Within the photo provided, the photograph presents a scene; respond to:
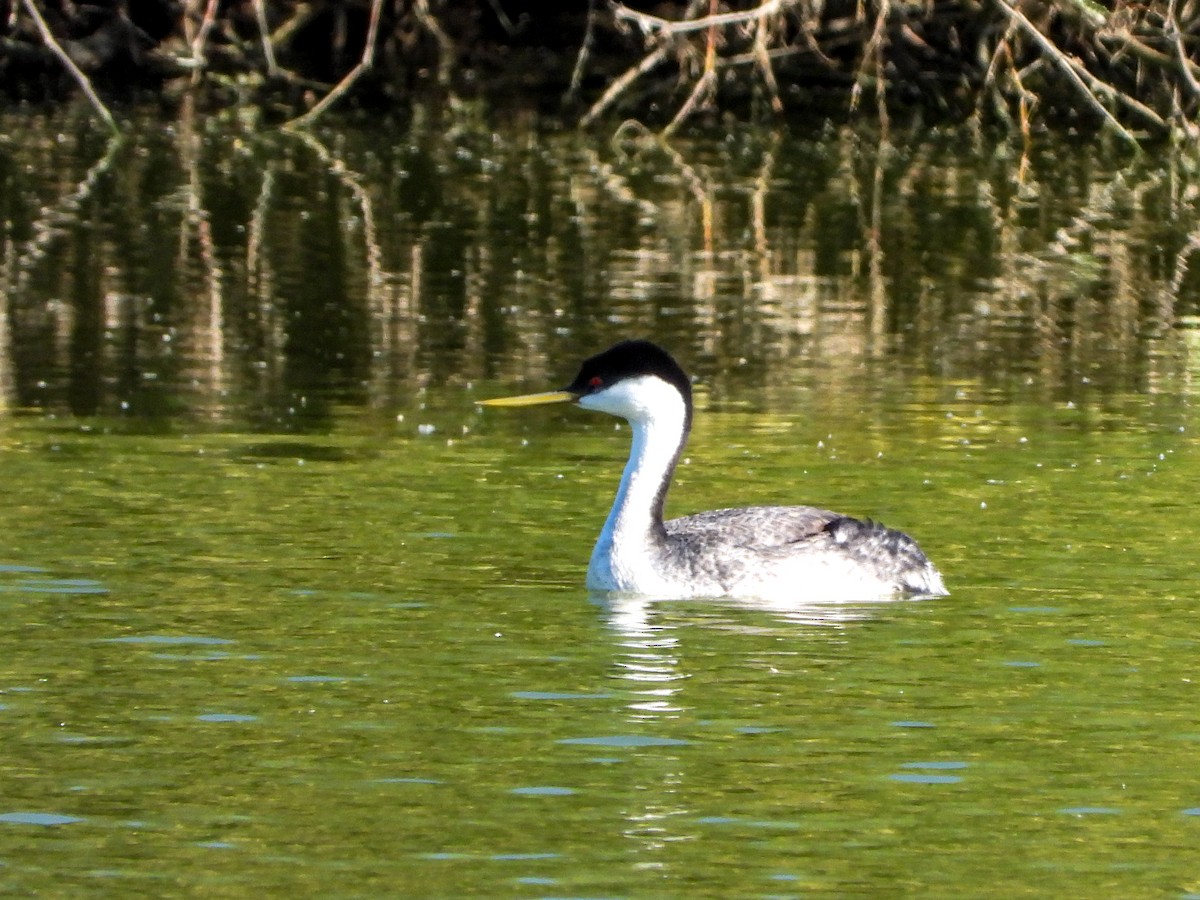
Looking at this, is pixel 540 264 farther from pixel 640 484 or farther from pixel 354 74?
pixel 640 484

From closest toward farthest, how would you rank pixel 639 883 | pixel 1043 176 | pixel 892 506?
pixel 639 883, pixel 892 506, pixel 1043 176

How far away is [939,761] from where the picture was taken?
866 cm

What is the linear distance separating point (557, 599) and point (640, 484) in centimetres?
71

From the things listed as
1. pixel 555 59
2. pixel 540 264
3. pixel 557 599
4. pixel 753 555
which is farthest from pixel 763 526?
pixel 555 59

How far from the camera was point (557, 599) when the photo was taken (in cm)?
1117

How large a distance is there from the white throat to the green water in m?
0.22

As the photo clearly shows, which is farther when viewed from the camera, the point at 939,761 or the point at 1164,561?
the point at 1164,561

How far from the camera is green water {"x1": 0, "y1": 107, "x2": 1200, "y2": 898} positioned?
307 inches

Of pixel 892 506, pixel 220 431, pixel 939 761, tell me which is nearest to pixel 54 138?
pixel 220 431

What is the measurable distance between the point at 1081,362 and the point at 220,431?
5885 millimetres

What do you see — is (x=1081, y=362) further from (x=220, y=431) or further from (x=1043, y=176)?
(x=1043, y=176)

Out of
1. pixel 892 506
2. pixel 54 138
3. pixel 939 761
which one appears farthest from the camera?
pixel 54 138

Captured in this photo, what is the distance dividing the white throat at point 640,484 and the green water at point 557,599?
0.22 m

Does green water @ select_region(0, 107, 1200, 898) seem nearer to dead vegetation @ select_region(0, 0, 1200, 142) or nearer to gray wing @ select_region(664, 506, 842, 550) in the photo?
gray wing @ select_region(664, 506, 842, 550)
